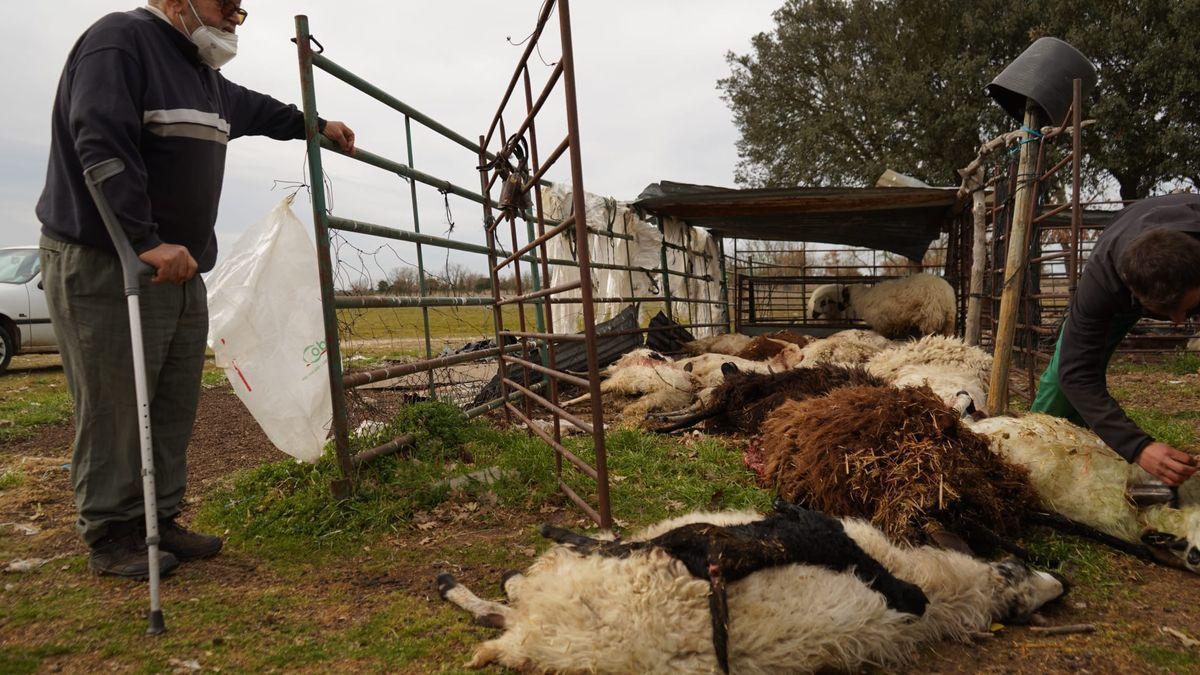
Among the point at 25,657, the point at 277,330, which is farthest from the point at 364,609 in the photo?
the point at 277,330

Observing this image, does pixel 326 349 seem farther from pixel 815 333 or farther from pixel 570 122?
pixel 815 333

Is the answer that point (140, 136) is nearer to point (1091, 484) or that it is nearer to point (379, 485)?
point (379, 485)

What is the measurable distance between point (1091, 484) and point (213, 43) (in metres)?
3.80

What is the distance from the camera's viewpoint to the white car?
8.08 m

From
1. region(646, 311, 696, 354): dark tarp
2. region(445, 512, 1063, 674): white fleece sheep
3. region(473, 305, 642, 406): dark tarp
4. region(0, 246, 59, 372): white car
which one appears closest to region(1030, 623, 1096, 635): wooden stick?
region(445, 512, 1063, 674): white fleece sheep

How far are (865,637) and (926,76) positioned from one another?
49.5 ft

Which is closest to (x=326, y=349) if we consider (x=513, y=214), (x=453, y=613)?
(x=513, y=214)

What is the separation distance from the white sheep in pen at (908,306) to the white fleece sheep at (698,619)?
26.5 feet

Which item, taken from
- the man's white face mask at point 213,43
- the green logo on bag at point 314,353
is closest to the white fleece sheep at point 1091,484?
the green logo on bag at point 314,353

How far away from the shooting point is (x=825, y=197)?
7.55m

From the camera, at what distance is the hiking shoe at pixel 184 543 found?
2300 millimetres

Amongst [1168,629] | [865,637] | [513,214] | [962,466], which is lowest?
[1168,629]

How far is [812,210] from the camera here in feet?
27.4

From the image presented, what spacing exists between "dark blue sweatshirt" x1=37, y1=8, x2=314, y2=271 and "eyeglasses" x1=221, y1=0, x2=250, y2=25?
18 cm
